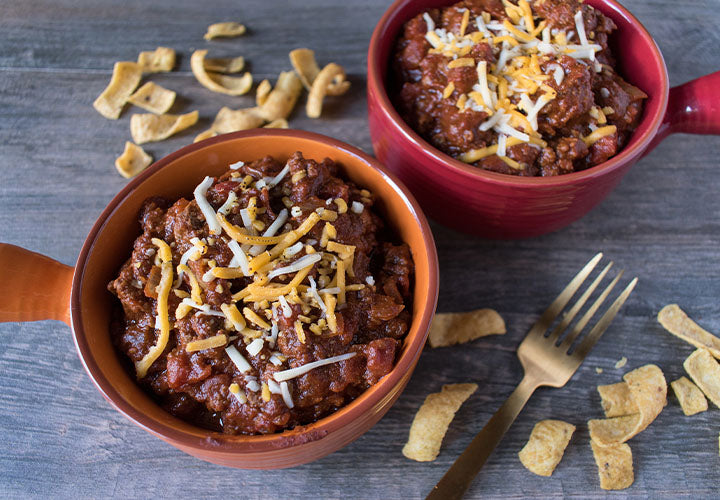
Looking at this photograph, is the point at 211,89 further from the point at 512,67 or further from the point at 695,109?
the point at 695,109

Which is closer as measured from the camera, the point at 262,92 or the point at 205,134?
the point at 205,134

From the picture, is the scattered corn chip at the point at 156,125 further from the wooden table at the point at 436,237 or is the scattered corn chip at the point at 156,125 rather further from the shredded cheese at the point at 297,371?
the shredded cheese at the point at 297,371

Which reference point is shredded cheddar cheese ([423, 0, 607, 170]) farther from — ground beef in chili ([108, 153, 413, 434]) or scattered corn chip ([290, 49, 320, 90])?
scattered corn chip ([290, 49, 320, 90])

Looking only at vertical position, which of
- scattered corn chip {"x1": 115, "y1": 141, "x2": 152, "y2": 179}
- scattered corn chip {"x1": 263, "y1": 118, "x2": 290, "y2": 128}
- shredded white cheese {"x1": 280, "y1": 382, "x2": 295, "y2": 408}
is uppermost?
scattered corn chip {"x1": 263, "y1": 118, "x2": 290, "y2": 128}

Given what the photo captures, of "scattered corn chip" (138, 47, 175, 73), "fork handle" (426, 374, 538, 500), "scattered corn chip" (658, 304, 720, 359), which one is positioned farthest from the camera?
"scattered corn chip" (138, 47, 175, 73)

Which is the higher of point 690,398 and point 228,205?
point 228,205

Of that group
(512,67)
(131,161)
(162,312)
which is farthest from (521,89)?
(131,161)

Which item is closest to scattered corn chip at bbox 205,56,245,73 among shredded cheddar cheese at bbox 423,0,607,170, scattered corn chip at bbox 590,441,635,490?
shredded cheddar cheese at bbox 423,0,607,170

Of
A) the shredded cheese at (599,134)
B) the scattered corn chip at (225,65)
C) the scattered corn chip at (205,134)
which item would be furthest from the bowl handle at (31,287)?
the shredded cheese at (599,134)
